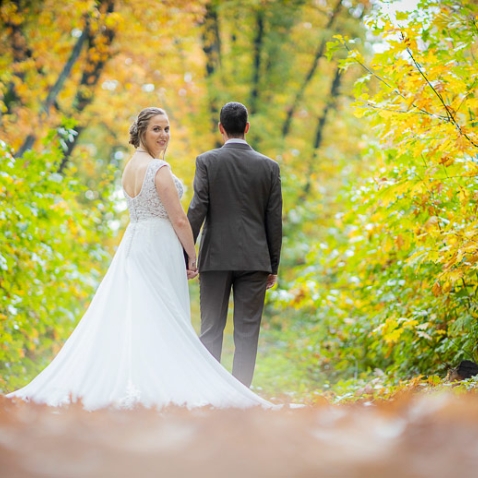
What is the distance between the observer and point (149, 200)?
5094 millimetres

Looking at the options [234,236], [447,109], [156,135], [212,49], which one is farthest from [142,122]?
[212,49]

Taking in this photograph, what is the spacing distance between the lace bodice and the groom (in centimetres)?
39

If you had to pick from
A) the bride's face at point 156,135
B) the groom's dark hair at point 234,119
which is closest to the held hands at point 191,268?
the bride's face at point 156,135

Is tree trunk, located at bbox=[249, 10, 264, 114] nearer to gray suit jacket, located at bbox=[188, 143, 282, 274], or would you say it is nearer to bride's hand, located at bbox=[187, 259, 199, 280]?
gray suit jacket, located at bbox=[188, 143, 282, 274]

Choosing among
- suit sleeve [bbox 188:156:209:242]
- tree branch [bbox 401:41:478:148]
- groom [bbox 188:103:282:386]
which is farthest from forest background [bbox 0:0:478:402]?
suit sleeve [bbox 188:156:209:242]

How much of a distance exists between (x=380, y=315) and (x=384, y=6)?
9.70 ft

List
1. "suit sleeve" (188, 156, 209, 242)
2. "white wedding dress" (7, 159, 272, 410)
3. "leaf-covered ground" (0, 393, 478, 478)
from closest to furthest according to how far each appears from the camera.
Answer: "leaf-covered ground" (0, 393, 478, 478), "white wedding dress" (7, 159, 272, 410), "suit sleeve" (188, 156, 209, 242)

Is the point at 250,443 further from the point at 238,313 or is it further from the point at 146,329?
the point at 238,313

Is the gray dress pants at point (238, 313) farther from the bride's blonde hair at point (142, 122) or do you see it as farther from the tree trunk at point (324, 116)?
the tree trunk at point (324, 116)

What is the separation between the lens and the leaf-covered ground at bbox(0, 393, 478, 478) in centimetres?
279

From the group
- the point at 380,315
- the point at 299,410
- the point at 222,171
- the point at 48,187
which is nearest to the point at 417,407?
the point at 299,410

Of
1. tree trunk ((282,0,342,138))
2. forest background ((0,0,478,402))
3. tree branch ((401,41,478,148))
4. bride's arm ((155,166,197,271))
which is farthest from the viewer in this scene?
tree trunk ((282,0,342,138))

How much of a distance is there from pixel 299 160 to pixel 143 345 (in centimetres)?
1546

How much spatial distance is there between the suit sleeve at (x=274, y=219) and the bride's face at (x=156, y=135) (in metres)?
0.93
